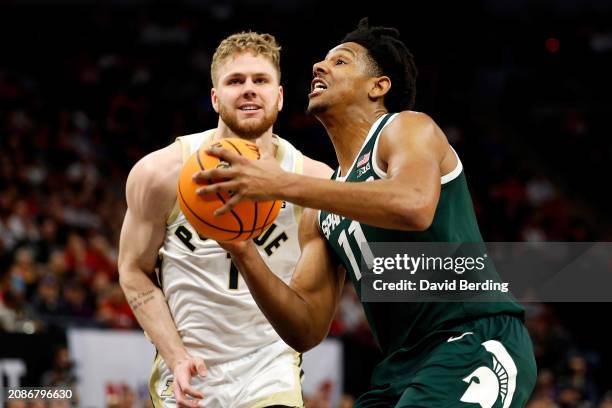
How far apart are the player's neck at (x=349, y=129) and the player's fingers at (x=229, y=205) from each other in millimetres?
1144

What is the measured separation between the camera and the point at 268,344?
5234 millimetres

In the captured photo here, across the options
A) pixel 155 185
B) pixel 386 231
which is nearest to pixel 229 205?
pixel 386 231

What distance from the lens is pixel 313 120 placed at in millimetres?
17281

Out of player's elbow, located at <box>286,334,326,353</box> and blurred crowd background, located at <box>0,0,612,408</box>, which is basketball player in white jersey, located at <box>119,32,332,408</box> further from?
blurred crowd background, located at <box>0,0,612,408</box>

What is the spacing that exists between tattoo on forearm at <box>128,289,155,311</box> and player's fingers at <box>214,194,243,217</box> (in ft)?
5.80

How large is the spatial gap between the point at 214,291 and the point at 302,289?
2.69 ft

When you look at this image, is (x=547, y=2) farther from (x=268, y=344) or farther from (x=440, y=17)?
(x=268, y=344)

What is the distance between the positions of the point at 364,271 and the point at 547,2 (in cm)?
1731

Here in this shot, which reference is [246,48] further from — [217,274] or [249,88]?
[217,274]

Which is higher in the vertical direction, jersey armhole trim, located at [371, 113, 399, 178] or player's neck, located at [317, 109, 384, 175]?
player's neck, located at [317, 109, 384, 175]

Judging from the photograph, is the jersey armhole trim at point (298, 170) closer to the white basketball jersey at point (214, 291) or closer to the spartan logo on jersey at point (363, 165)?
the white basketball jersey at point (214, 291)

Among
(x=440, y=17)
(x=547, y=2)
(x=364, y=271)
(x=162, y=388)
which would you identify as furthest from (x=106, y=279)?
(x=547, y=2)

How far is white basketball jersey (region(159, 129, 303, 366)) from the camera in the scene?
5195 mm

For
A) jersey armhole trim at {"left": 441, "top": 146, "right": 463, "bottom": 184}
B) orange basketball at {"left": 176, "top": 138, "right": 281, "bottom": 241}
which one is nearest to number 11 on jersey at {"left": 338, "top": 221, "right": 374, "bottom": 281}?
jersey armhole trim at {"left": 441, "top": 146, "right": 463, "bottom": 184}
